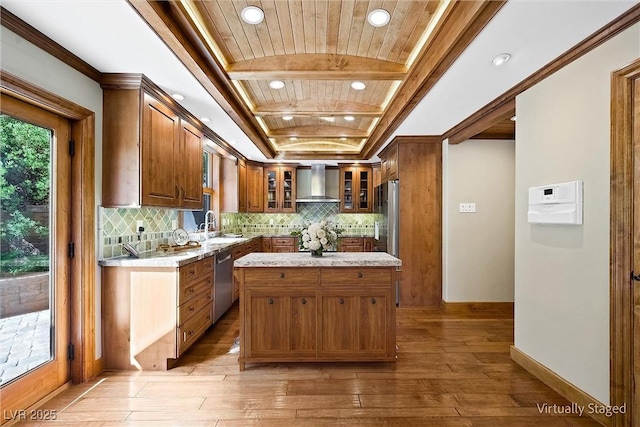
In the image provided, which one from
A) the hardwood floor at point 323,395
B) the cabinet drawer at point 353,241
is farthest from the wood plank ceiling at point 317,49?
the cabinet drawer at point 353,241

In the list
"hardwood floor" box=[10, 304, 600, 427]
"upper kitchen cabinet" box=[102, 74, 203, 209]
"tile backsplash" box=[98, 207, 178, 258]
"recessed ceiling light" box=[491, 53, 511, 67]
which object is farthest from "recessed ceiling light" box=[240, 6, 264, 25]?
"hardwood floor" box=[10, 304, 600, 427]

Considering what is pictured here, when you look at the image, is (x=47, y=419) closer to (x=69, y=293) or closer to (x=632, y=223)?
(x=69, y=293)

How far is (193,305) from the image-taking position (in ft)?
9.39

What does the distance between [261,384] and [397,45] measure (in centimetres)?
276

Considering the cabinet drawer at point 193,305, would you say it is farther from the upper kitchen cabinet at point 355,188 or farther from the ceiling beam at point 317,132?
the upper kitchen cabinet at point 355,188

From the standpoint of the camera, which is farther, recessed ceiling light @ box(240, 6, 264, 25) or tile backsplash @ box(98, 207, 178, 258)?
tile backsplash @ box(98, 207, 178, 258)

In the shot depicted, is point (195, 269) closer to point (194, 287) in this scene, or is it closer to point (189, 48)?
point (194, 287)

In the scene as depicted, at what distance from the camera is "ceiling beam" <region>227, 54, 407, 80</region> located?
8.32 ft

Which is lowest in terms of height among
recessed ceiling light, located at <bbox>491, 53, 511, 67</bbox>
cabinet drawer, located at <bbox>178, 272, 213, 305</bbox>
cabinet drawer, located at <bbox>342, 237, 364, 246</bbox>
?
cabinet drawer, located at <bbox>178, 272, 213, 305</bbox>

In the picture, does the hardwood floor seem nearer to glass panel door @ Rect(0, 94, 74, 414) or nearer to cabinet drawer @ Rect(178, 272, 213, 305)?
glass panel door @ Rect(0, 94, 74, 414)

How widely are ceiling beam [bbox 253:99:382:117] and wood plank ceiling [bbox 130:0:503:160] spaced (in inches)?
0.4

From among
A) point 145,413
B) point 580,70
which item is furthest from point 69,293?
point 580,70

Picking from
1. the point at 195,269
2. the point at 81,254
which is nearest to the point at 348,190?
the point at 195,269

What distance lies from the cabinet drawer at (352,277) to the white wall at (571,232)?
1184 mm
